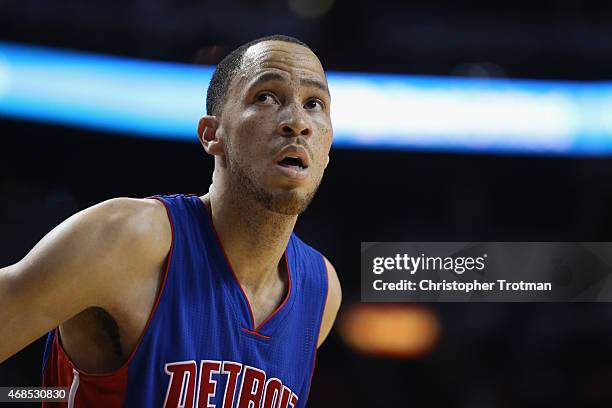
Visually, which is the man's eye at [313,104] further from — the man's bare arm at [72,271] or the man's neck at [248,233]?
the man's bare arm at [72,271]

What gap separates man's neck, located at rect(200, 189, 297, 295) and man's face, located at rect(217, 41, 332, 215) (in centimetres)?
4

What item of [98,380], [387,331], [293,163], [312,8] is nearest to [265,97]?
[293,163]

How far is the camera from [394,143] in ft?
13.5

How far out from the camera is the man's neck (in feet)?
4.69

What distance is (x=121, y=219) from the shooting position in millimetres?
1265

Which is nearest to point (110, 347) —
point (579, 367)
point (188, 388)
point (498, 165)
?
point (188, 388)

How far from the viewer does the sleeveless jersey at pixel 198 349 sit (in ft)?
4.28

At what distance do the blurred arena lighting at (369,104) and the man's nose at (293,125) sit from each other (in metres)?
2.44

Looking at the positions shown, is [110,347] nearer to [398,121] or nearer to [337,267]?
[337,267]

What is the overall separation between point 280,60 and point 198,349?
1.88 feet

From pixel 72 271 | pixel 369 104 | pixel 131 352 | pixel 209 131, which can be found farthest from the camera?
pixel 369 104

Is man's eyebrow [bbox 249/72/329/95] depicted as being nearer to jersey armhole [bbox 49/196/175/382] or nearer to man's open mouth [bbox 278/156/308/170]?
man's open mouth [bbox 278/156/308/170]

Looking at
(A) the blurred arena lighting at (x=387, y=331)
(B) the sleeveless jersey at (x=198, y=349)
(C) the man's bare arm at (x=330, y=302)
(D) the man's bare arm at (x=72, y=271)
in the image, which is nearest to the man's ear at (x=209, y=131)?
(B) the sleeveless jersey at (x=198, y=349)

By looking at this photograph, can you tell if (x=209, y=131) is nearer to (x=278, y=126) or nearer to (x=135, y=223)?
(x=278, y=126)
